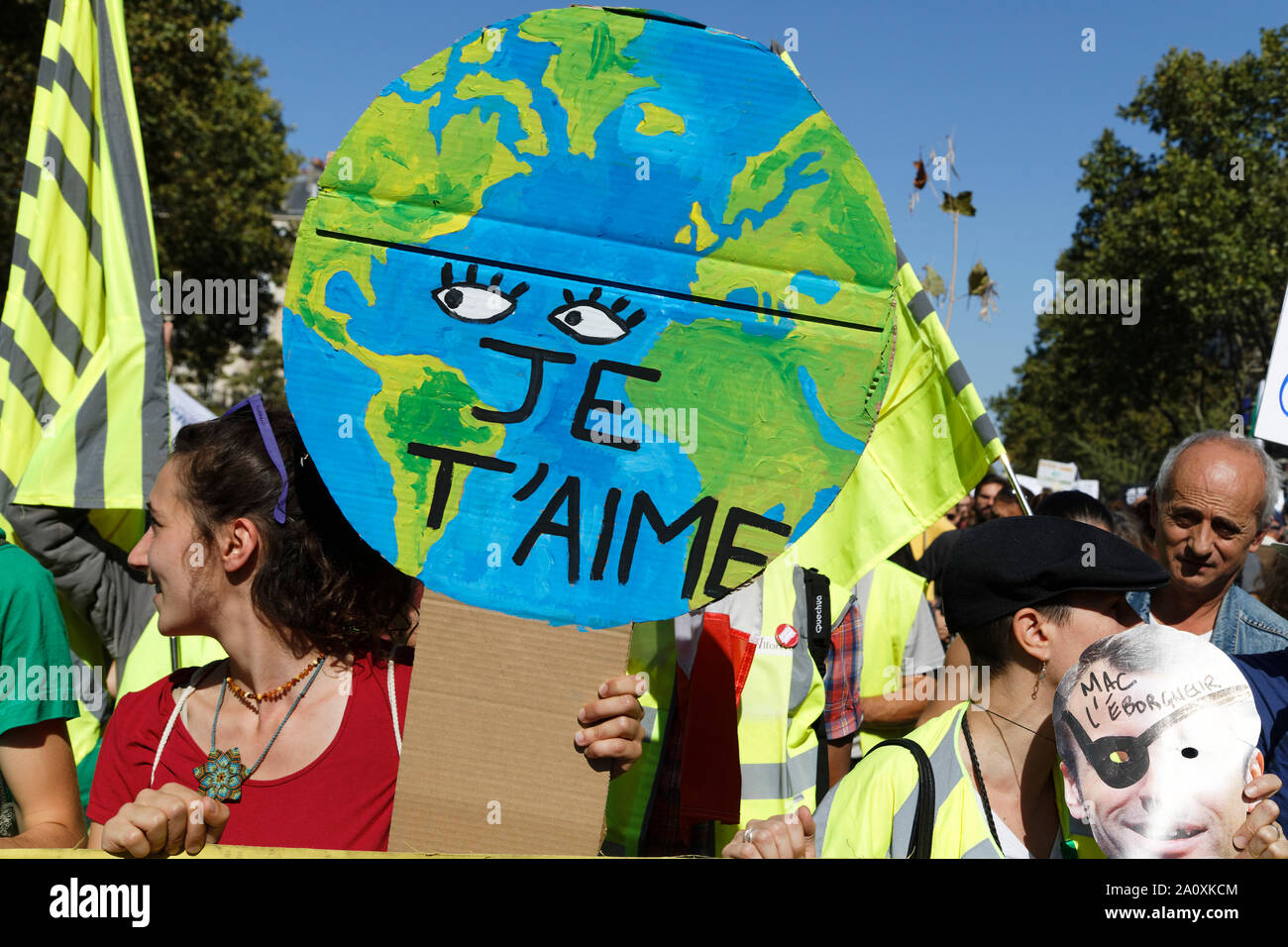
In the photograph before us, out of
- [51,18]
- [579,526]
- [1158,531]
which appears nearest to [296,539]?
[579,526]

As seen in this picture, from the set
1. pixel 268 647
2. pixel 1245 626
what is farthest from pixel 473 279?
pixel 1245 626

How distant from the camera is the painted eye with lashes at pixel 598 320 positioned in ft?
4.41

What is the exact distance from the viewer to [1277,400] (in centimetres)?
262

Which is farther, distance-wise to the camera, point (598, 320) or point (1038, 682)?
point (1038, 682)

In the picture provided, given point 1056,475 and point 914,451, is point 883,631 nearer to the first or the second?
point 914,451

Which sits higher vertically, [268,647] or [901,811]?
[268,647]

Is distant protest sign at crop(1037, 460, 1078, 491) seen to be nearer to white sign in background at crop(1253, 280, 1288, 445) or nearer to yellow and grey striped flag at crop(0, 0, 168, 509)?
white sign in background at crop(1253, 280, 1288, 445)

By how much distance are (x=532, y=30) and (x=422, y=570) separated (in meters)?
0.69

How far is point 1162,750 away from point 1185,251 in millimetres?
25464

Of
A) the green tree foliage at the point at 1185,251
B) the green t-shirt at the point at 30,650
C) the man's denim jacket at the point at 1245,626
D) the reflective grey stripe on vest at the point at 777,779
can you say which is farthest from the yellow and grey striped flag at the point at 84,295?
the green tree foliage at the point at 1185,251

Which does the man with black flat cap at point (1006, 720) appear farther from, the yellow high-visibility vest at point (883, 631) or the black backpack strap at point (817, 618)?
the yellow high-visibility vest at point (883, 631)

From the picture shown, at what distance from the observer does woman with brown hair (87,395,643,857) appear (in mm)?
1620

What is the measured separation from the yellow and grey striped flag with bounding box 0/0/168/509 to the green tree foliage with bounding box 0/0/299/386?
25.3 feet

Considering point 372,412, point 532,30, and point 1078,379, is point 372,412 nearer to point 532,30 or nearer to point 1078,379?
point 532,30
